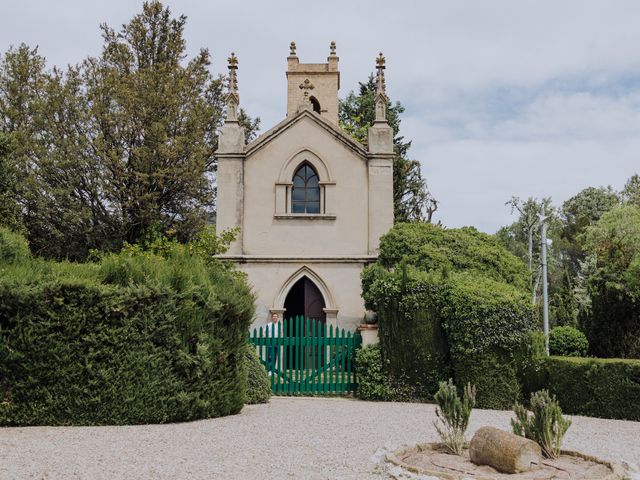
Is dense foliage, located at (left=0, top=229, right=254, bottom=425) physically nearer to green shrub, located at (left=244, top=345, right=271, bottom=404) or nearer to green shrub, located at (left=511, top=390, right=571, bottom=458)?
green shrub, located at (left=244, top=345, right=271, bottom=404)

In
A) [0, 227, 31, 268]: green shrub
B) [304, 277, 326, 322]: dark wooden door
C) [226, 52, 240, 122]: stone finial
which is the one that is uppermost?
[226, 52, 240, 122]: stone finial

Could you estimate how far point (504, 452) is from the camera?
24.1 feet

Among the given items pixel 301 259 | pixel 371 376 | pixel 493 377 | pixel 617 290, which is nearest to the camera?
pixel 493 377

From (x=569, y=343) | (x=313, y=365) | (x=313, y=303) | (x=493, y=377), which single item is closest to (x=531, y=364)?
(x=493, y=377)

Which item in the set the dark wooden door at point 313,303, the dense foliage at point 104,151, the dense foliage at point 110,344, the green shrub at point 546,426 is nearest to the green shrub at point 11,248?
the dense foliage at point 110,344

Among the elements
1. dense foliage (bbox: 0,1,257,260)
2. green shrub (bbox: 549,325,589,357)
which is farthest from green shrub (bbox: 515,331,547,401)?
dense foliage (bbox: 0,1,257,260)

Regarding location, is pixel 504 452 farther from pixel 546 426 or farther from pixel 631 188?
pixel 631 188

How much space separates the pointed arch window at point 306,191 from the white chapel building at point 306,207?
0.12 ft

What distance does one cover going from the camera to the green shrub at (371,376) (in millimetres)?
15219

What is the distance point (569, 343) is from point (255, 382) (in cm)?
1308

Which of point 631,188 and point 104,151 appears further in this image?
point 631,188

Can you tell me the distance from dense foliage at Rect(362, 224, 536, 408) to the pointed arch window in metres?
7.04

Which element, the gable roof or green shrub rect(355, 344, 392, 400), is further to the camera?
the gable roof

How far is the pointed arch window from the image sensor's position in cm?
2300
